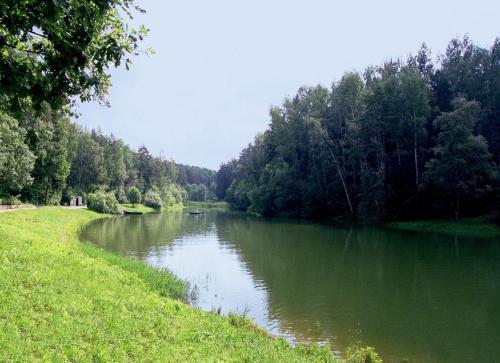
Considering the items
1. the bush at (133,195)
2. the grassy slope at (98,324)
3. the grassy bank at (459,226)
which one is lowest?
the grassy slope at (98,324)

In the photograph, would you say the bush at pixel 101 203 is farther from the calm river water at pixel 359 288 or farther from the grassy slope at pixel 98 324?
the grassy slope at pixel 98 324

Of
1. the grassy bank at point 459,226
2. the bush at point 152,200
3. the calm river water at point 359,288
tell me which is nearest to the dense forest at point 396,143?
the grassy bank at point 459,226

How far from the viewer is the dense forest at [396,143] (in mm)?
51219

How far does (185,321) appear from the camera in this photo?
40.4ft

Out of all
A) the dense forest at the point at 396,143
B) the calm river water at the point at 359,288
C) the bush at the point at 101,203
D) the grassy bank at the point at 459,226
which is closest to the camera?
the calm river water at the point at 359,288

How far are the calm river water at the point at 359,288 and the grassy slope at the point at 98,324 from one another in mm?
3247

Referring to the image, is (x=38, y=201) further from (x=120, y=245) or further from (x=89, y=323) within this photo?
(x=89, y=323)

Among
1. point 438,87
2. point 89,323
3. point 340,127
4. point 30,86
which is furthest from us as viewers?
point 340,127

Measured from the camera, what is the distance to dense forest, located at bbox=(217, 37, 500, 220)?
168 ft

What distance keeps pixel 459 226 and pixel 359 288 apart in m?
34.1

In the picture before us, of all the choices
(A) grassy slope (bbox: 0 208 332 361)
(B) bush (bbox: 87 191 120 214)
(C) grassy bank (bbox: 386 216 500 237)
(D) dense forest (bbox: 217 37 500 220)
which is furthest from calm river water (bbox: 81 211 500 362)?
(B) bush (bbox: 87 191 120 214)

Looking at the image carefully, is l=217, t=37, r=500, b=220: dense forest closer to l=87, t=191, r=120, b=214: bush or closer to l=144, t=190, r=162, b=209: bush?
l=87, t=191, r=120, b=214: bush

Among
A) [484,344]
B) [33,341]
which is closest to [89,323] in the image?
[33,341]

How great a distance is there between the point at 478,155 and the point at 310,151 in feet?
98.9
